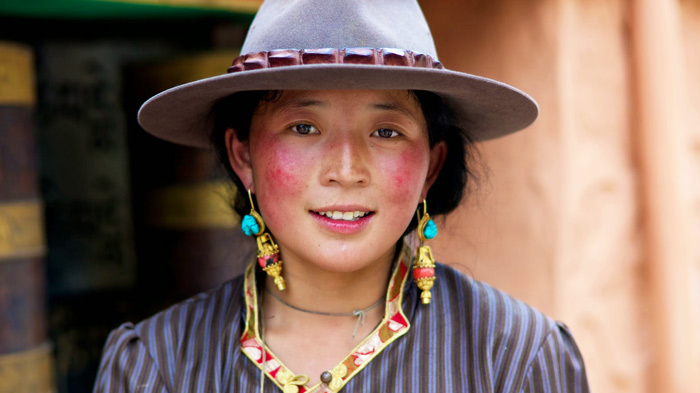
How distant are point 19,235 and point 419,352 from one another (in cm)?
126

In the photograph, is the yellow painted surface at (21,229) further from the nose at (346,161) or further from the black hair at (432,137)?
the nose at (346,161)

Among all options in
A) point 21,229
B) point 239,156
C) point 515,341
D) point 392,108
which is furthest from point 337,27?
point 21,229

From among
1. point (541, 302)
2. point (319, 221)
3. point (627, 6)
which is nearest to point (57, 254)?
point (319, 221)

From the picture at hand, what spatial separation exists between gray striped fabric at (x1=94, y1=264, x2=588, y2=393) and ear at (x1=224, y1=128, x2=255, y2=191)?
301 millimetres

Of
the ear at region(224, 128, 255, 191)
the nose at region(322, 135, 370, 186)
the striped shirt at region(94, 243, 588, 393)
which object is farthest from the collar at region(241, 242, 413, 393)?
the nose at region(322, 135, 370, 186)

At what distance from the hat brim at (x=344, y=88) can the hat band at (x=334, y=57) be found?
0.14ft

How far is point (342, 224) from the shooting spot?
53.6 inches

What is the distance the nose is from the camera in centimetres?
132

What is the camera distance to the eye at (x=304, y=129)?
1389 mm

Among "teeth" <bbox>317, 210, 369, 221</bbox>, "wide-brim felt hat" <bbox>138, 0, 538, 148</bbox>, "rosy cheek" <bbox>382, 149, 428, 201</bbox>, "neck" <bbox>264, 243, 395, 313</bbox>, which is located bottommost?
"neck" <bbox>264, 243, 395, 313</bbox>

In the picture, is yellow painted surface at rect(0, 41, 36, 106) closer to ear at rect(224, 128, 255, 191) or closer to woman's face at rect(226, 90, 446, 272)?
ear at rect(224, 128, 255, 191)

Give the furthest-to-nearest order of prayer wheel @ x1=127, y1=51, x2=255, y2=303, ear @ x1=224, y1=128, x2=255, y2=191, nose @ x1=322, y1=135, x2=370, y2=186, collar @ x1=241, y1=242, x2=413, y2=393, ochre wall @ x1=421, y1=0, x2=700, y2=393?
prayer wheel @ x1=127, y1=51, x2=255, y2=303, ochre wall @ x1=421, y1=0, x2=700, y2=393, ear @ x1=224, y1=128, x2=255, y2=191, collar @ x1=241, y1=242, x2=413, y2=393, nose @ x1=322, y1=135, x2=370, y2=186

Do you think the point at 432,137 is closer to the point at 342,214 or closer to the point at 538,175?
the point at 342,214

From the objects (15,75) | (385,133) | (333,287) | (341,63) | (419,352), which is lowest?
(419,352)
